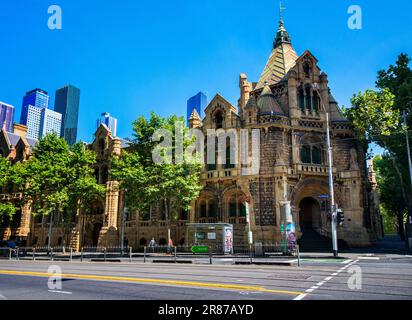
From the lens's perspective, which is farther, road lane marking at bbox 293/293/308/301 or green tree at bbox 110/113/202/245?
green tree at bbox 110/113/202/245

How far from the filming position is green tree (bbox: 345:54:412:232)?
28323mm

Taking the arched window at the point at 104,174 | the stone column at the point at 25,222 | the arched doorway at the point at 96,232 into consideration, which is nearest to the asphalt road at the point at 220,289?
the arched doorway at the point at 96,232

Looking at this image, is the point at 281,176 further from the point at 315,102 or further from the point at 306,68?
the point at 306,68

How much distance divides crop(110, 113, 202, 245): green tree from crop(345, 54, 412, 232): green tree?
16.5 metres

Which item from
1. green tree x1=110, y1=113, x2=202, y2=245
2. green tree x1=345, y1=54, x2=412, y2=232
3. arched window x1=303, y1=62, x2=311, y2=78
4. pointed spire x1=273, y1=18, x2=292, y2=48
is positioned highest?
pointed spire x1=273, y1=18, x2=292, y2=48

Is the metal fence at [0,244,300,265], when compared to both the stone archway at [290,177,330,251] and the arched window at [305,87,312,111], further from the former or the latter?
the arched window at [305,87,312,111]

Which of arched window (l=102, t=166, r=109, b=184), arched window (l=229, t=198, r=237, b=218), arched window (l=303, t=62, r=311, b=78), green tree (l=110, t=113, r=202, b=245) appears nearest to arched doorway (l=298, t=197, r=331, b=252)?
arched window (l=229, t=198, r=237, b=218)

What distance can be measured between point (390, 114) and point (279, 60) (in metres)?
15.9

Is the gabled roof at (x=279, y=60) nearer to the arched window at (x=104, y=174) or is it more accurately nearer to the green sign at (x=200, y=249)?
the green sign at (x=200, y=249)

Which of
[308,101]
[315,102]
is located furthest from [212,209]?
[315,102]

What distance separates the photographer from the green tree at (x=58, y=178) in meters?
31.9
